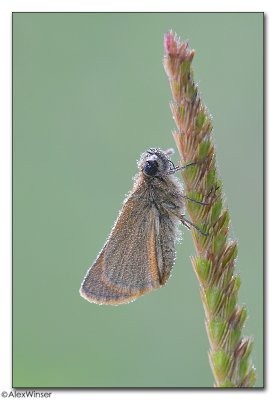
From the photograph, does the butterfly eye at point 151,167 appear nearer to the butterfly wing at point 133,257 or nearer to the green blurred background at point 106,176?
the butterfly wing at point 133,257

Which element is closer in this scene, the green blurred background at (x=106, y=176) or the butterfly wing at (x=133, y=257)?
the butterfly wing at (x=133, y=257)

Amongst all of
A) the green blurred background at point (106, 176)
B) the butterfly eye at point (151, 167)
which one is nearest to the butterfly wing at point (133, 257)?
the butterfly eye at point (151, 167)

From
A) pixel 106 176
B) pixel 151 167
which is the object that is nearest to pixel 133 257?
pixel 151 167

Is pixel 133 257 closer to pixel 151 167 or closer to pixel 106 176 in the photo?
pixel 151 167

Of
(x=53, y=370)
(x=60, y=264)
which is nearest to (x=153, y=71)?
(x=60, y=264)

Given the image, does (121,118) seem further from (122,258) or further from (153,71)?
(122,258)

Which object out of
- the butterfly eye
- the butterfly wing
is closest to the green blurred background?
the butterfly wing
